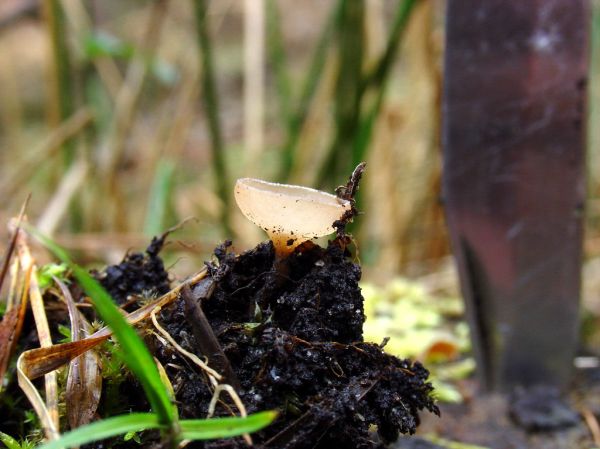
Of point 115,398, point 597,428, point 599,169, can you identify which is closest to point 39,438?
point 115,398

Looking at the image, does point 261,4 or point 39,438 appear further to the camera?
point 261,4

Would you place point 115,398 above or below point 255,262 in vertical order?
below

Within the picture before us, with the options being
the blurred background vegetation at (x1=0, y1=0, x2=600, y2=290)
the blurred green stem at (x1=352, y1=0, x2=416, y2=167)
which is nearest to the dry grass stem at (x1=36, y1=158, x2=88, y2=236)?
the blurred background vegetation at (x1=0, y1=0, x2=600, y2=290)

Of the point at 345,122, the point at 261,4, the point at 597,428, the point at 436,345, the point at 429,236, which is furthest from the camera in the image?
the point at 429,236

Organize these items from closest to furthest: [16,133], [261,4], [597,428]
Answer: [597,428] < [261,4] < [16,133]

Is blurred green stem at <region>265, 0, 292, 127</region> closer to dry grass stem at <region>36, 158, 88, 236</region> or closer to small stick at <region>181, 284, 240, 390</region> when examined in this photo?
dry grass stem at <region>36, 158, 88, 236</region>

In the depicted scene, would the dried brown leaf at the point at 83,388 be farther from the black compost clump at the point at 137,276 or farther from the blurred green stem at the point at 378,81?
the blurred green stem at the point at 378,81

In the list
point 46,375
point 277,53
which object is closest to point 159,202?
point 277,53

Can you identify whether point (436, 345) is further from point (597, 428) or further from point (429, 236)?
point (429, 236)
